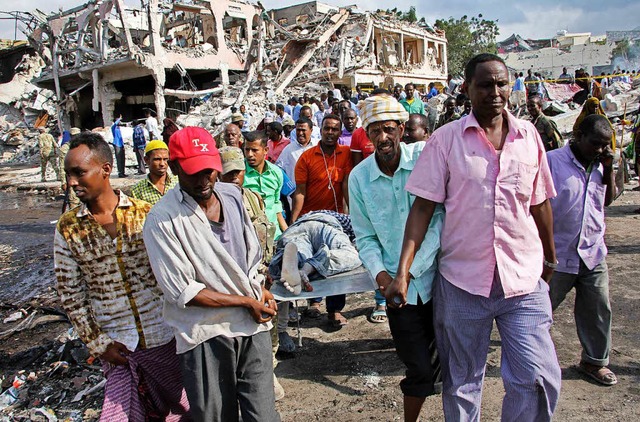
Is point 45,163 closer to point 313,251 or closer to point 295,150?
point 295,150

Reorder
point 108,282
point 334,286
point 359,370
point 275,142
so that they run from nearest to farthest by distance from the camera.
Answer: point 108,282 < point 334,286 < point 359,370 < point 275,142

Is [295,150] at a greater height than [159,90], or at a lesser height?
lesser

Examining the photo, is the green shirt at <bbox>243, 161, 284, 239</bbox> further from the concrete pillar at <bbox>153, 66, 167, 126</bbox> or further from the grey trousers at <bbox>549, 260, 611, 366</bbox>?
the concrete pillar at <bbox>153, 66, 167, 126</bbox>

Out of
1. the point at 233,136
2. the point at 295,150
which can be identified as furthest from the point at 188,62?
the point at 233,136

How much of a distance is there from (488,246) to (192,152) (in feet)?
4.40

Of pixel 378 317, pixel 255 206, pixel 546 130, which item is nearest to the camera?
pixel 255 206

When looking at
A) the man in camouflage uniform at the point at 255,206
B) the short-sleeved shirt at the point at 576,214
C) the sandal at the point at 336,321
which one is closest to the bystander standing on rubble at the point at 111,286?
the man in camouflage uniform at the point at 255,206

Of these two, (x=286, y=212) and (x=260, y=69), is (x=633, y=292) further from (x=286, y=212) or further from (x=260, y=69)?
(x=260, y=69)

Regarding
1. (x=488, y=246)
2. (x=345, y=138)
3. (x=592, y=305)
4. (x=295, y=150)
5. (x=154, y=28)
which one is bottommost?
(x=592, y=305)

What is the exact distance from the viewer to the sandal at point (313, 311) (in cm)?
480

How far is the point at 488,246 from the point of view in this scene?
2154mm

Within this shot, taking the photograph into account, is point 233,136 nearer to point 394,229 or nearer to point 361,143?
point 361,143

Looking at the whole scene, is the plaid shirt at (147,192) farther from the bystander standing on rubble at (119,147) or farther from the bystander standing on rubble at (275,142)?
the bystander standing on rubble at (119,147)

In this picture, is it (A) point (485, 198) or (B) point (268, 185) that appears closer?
(A) point (485, 198)
